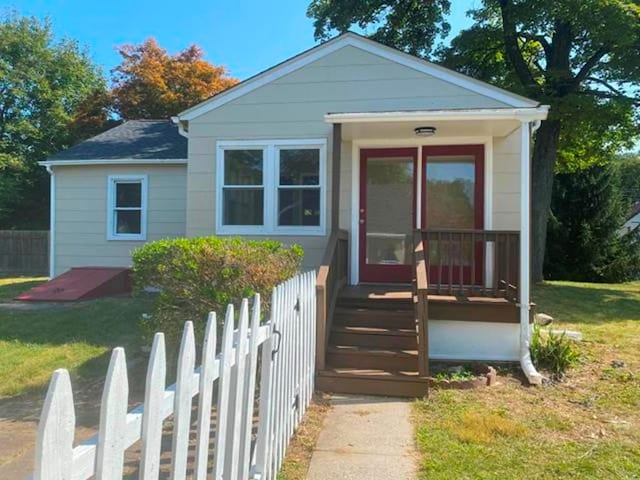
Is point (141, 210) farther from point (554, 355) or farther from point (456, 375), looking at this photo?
point (554, 355)

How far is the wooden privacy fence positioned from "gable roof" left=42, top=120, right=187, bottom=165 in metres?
5.98

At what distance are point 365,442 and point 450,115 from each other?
4.02 metres

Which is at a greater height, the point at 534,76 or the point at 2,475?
the point at 534,76

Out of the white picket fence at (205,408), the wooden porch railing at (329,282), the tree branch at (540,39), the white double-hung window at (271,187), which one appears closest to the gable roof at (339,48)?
the white double-hung window at (271,187)

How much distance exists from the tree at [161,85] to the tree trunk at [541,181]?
16.1 meters

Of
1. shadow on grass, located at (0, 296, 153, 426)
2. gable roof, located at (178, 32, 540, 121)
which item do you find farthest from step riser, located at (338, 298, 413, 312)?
gable roof, located at (178, 32, 540, 121)

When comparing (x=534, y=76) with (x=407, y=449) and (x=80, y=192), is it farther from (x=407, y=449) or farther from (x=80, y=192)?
(x=407, y=449)

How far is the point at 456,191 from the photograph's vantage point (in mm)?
7344

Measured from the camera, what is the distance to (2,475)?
10.2ft

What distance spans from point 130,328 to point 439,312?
435cm

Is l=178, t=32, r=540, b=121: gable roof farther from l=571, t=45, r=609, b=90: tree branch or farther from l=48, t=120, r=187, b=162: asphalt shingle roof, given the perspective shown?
l=571, t=45, r=609, b=90: tree branch

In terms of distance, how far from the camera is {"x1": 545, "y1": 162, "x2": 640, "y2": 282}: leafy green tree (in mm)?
18234

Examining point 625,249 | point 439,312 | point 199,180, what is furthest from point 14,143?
point 625,249

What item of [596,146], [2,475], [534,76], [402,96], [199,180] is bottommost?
[2,475]
